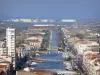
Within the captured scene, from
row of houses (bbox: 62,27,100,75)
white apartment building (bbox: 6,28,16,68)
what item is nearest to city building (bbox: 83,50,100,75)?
row of houses (bbox: 62,27,100,75)

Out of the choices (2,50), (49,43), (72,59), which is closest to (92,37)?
(49,43)

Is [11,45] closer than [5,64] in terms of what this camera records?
No

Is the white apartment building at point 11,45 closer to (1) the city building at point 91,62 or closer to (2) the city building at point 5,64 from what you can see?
(2) the city building at point 5,64

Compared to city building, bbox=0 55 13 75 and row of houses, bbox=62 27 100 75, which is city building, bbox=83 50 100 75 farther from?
city building, bbox=0 55 13 75

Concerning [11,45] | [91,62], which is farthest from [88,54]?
[11,45]

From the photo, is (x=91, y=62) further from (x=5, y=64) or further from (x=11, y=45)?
(x=11, y=45)

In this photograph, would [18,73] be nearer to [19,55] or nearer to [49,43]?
[19,55]

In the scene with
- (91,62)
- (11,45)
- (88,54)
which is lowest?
(91,62)

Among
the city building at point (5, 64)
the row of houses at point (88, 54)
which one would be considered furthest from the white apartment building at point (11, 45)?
the row of houses at point (88, 54)
